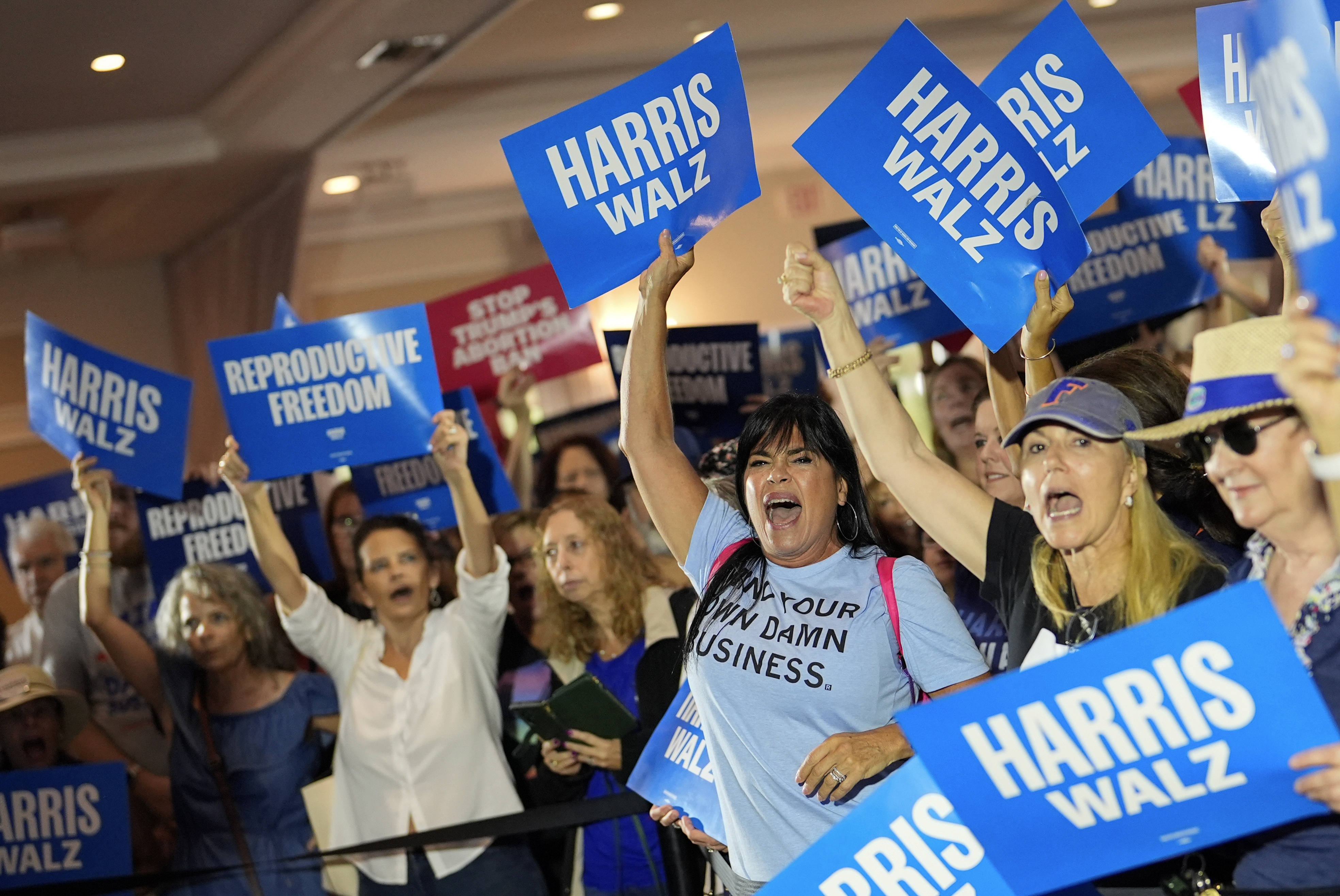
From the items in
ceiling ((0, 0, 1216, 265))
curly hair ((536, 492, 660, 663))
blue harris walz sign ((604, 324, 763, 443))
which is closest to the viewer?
curly hair ((536, 492, 660, 663))

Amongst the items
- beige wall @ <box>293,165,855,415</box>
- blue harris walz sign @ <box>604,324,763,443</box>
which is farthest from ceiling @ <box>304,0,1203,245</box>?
blue harris walz sign @ <box>604,324,763,443</box>

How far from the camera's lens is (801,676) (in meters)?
2.06

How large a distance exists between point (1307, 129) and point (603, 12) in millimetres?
4941

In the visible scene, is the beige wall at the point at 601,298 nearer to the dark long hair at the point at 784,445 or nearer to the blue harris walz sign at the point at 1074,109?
the blue harris walz sign at the point at 1074,109

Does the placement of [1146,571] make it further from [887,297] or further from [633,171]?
[887,297]

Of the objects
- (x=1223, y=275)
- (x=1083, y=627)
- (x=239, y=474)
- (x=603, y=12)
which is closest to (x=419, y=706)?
(x=239, y=474)

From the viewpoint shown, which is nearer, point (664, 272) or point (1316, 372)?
point (1316, 372)

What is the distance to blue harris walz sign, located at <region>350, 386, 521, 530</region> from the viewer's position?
429cm

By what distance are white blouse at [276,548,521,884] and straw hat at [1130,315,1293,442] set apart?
2.05 m

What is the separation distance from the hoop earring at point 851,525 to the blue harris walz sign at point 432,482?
2117 mm

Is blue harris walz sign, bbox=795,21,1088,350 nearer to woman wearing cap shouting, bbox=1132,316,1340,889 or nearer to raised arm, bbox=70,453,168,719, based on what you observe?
woman wearing cap shouting, bbox=1132,316,1340,889

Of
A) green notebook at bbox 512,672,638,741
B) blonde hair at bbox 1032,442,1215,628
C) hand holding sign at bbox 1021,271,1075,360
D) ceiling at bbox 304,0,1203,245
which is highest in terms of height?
ceiling at bbox 304,0,1203,245

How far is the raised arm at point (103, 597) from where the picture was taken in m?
4.00

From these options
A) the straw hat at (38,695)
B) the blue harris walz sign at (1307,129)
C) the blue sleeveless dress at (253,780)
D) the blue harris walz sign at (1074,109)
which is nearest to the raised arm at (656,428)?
the blue harris walz sign at (1074,109)
